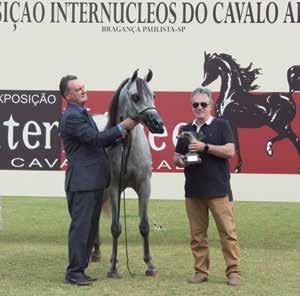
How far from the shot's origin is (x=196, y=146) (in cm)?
651

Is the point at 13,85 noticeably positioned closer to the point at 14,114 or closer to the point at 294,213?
the point at 14,114

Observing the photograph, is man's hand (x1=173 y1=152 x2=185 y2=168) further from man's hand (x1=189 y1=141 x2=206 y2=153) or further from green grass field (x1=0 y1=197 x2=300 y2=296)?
green grass field (x1=0 y1=197 x2=300 y2=296)

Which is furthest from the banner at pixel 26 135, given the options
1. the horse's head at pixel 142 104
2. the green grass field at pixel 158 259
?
the horse's head at pixel 142 104

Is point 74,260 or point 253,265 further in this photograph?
point 253,265

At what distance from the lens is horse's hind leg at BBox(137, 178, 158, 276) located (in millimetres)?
7482

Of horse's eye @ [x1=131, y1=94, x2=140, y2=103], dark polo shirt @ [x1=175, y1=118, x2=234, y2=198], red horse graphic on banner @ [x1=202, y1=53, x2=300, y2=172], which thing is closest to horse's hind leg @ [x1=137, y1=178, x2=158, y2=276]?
dark polo shirt @ [x1=175, y1=118, x2=234, y2=198]

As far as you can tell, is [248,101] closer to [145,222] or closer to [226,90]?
[226,90]

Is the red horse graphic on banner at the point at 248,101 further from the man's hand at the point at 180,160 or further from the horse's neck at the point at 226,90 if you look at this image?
the man's hand at the point at 180,160

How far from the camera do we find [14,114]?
950 cm

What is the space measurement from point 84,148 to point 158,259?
2.25m

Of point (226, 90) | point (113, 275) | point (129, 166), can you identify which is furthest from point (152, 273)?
point (226, 90)

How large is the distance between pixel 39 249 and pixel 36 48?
8.54ft

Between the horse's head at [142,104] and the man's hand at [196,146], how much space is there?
335mm

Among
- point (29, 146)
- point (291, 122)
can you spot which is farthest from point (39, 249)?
point (291, 122)
